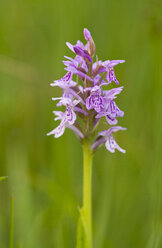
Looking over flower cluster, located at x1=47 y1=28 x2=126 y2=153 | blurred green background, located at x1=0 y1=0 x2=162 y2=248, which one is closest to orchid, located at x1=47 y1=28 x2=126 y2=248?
flower cluster, located at x1=47 y1=28 x2=126 y2=153

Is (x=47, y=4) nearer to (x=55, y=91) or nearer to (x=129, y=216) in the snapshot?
(x=55, y=91)

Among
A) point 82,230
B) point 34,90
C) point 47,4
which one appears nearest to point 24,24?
point 47,4

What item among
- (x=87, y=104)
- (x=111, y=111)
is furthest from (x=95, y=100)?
(x=111, y=111)

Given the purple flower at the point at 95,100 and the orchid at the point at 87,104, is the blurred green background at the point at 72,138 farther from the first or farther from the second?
the purple flower at the point at 95,100

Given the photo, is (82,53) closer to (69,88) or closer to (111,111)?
(69,88)

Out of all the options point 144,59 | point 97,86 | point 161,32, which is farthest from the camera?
point 144,59
